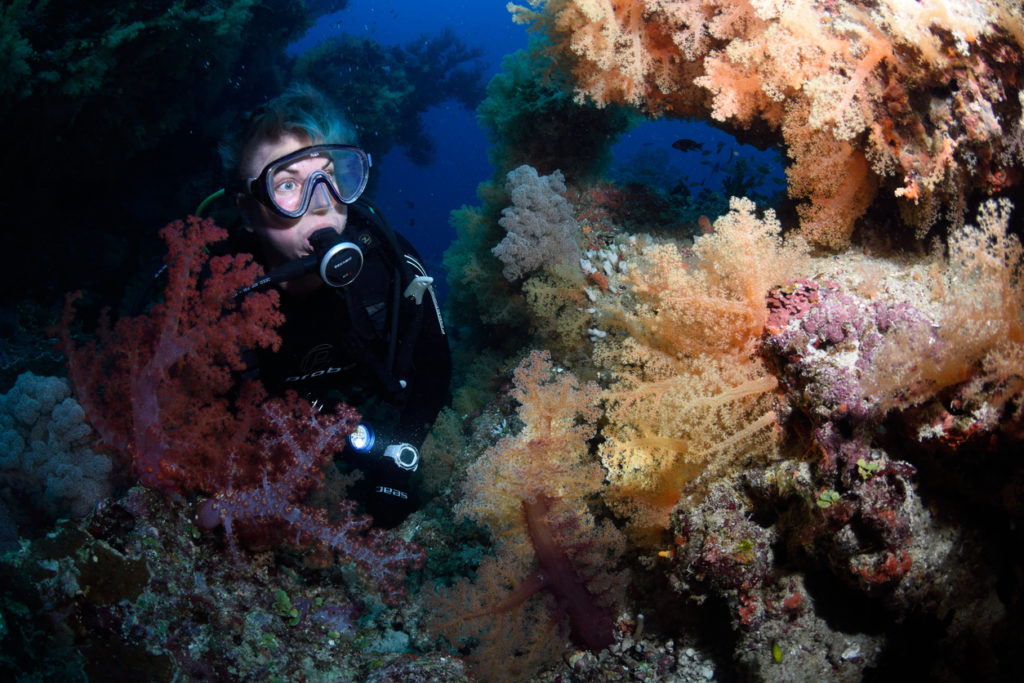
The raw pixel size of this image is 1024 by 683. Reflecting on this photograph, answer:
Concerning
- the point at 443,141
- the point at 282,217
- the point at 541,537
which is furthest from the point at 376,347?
the point at 443,141

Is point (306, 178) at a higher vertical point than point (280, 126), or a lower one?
lower

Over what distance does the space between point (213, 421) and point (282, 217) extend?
4.75ft

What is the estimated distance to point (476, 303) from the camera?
16.9 ft

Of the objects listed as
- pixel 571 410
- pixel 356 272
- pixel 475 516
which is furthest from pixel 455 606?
pixel 356 272

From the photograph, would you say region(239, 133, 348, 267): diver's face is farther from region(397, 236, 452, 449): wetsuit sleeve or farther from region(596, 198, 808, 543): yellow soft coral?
region(596, 198, 808, 543): yellow soft coral

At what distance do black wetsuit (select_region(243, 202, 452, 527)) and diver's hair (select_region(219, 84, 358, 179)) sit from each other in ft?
1.99

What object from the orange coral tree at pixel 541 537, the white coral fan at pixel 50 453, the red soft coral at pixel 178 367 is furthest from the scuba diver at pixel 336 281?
the orange coral tree at pixel 541 537

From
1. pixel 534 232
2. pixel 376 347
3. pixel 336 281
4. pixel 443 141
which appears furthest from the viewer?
pixel 443 141

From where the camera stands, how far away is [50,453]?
2324 millimetres

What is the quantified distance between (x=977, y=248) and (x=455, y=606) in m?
2.68

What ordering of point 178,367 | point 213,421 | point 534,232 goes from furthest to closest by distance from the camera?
point 534,232, point 178,367, point 213,421

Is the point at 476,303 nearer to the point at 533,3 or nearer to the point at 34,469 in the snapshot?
the point at 533,3

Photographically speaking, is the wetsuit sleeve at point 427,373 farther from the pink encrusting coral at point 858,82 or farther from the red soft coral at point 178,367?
the pink encrusting coral at point 858,82

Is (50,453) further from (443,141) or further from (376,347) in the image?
(443,141)
